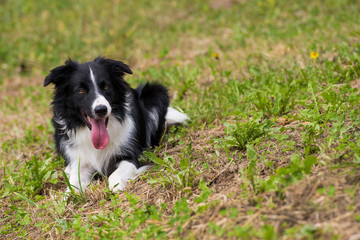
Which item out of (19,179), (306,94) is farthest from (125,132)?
(306,94)

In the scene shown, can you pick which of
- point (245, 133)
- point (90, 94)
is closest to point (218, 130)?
point (245, 133)

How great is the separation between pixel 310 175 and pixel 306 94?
74.7 inches

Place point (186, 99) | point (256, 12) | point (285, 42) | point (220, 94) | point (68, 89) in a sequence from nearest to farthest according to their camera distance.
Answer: point (68, 89)
point (220, 94)
point (186, 99)
point (285, 42)
point (256, 12)

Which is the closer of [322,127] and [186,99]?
[322,127]

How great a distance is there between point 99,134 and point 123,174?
1.51ft

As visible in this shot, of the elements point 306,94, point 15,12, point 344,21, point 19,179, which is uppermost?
point 15,12

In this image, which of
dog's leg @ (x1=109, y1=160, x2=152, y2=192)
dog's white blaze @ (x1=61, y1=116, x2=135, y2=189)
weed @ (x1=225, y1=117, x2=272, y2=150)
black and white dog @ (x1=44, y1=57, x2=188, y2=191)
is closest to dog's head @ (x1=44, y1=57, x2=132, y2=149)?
black and white dog @ (x1=44, y1=57, x2=188, y2=191)

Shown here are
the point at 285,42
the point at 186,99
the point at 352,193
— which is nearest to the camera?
the point at 352,193

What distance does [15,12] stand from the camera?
35.9ft

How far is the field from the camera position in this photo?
8.84 ft

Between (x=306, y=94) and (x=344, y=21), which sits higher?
(x=344, y=21)

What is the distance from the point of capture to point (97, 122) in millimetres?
3912

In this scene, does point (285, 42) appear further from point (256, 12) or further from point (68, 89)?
point (68, 89)

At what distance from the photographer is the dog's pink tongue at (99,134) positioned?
154 inches
